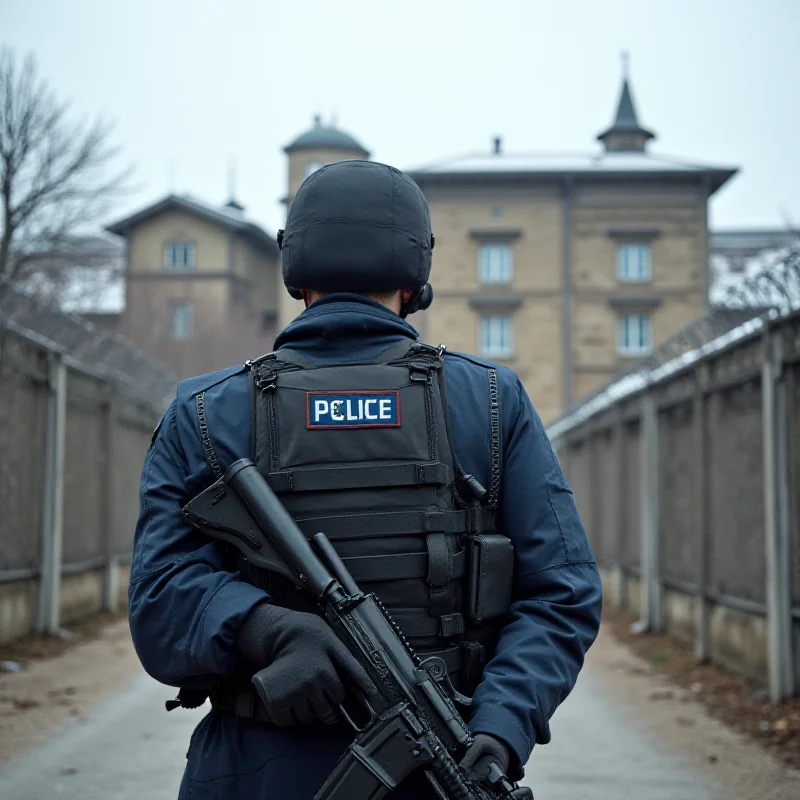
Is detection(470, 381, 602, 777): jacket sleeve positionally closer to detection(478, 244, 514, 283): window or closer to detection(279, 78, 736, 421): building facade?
detection(279, 78, 736, 421): building facade

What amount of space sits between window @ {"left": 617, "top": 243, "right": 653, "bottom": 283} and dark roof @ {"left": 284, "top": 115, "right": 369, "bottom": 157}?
39.9 feet

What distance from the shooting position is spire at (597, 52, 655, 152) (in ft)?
177

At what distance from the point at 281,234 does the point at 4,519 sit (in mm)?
8420

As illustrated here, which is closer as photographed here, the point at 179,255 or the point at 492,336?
the point at 492,336

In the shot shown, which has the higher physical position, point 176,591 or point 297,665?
point 176,591

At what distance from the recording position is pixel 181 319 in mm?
50844

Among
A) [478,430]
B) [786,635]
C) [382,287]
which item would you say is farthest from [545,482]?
[786,635]

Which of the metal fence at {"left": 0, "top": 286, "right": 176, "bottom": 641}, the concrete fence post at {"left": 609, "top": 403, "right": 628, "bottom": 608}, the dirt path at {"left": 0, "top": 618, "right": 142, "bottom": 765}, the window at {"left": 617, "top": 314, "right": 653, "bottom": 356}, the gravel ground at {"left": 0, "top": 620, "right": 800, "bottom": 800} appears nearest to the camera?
the gravel ground at {"left": 0, "top": 620, "right": 800, "bottom": 800}

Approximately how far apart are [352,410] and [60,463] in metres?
10.0

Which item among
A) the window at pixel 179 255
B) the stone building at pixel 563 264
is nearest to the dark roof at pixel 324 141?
the window at pixel 179 255

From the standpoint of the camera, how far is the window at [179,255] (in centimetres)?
5125

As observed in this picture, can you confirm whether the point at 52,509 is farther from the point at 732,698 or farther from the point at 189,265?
the point at 189,265

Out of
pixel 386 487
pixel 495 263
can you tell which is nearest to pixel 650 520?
pixel 386 487

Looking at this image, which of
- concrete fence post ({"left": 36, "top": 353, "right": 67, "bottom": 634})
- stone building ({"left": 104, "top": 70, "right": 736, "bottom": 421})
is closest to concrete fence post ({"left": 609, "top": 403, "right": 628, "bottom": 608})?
concrete fence post ({"left": 36, "top": 353, "right": 67, "bottom": 634})
